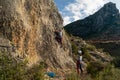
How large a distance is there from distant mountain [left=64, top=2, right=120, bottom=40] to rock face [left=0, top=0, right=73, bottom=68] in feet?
250

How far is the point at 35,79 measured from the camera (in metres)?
18.8

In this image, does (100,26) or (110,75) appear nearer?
(110,75)

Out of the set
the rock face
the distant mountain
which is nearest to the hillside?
the rock face

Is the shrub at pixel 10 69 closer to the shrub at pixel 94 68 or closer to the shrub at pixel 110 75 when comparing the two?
the shrub at pixel 110 75

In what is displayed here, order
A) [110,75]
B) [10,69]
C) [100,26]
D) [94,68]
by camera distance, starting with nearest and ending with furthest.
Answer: [10,69] → [110,75] → [94,68] → [100,26]

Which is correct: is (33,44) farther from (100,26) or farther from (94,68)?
(100,26)

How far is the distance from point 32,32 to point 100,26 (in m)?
92.2

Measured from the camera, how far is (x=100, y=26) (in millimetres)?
118812

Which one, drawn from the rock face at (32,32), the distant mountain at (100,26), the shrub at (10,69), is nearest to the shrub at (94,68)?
the rock face at (32,32)

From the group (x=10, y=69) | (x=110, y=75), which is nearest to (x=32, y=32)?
(x=110, y=75)

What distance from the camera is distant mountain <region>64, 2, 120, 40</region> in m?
112

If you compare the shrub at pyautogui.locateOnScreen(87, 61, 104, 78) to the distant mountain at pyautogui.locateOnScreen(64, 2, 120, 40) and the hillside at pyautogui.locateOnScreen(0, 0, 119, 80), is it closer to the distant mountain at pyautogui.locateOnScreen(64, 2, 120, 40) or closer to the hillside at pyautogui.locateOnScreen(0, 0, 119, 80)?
the hillside at pyautogui.locateOnScreen(0, 0, 119, 80)

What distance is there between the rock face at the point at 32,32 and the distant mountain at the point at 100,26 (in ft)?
250

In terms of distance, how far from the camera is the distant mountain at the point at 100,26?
112 m
